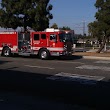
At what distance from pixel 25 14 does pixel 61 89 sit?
2150cm

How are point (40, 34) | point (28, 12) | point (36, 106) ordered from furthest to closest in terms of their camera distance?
1. point (28, 12)
2. point (40, 34)
3. point (36, 106)

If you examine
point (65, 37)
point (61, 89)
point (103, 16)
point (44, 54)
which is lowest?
point (61, 89)

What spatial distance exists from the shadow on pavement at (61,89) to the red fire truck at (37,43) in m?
10.2

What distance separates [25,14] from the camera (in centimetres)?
3216

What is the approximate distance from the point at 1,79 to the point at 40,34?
12.0m

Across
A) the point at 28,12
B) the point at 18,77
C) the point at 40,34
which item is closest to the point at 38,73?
the point at 18,77

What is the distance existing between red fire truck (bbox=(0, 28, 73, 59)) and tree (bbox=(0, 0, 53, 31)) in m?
5.16

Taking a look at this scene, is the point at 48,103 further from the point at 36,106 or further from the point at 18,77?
the point at 18,77

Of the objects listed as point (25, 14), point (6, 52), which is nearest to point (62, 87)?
point (6, 52)

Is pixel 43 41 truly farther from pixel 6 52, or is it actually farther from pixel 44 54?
pixel 6 52

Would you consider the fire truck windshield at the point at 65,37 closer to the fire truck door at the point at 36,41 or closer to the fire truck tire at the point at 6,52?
the fire truck door at the point at 36,41

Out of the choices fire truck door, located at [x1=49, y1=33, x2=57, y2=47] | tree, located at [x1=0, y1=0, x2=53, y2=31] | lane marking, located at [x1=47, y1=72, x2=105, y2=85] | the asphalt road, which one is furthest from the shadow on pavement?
tree, located at [x1=0, y1=0, x2=53, y2=31]

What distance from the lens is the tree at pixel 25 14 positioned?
1251 inches

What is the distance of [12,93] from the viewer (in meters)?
10.6
